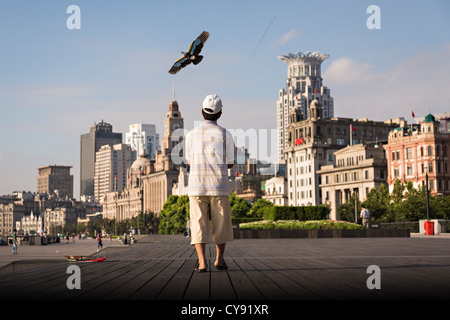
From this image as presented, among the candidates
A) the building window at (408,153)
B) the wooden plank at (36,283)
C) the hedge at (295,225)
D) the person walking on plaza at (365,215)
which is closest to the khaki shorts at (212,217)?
the wooden plank at (36,283)

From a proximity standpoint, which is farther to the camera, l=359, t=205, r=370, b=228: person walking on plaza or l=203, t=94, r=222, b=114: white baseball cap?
l=359, t=205, r=370, b=228: person walking on plaza

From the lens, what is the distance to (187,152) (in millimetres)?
11242

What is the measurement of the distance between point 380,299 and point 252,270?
15.1ft

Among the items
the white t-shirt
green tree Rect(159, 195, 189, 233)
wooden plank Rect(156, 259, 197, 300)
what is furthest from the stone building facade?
wooden plank Rect(156, 259, 197, 300)

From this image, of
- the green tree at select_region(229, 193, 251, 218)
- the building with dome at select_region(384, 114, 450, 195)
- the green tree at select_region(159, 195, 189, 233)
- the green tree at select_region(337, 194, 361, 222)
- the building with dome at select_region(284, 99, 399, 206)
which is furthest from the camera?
the building with dome at select_region(284, 99, 399, 206)

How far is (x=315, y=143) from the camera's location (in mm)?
150000

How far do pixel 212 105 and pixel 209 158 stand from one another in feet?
3.43

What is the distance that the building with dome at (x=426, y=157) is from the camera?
108 metres

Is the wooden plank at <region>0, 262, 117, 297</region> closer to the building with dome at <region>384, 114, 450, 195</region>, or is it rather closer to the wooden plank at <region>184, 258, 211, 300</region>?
the wooden plank at <region>184, 258, 211, 300</region>

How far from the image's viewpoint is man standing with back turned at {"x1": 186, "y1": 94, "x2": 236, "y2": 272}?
10844 mm

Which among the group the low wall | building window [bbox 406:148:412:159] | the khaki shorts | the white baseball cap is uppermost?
building window [bbox 406:148:412:159]

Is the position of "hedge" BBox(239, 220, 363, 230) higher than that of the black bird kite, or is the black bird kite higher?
the black bird kite

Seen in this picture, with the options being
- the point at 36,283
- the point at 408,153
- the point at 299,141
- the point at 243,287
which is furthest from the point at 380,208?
the point at 36,283

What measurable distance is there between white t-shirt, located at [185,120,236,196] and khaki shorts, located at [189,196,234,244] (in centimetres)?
14
